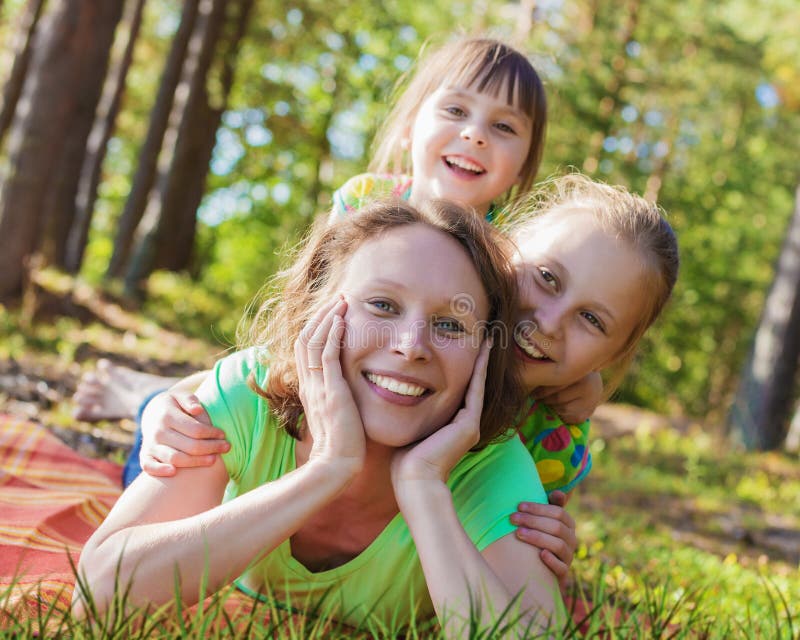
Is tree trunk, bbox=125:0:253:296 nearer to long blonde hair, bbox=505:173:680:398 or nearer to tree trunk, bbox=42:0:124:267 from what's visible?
tree trunk, bbox=42:0:124:267

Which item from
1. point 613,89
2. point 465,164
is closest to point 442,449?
point 465,164

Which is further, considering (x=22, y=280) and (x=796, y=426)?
(x=796, y=426)

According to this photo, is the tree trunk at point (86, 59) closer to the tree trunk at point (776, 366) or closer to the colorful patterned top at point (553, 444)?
the colorful patterned top at point (553, 444)

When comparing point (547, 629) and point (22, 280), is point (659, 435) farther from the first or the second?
point (547, 629)

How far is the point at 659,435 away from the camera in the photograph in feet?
29.7

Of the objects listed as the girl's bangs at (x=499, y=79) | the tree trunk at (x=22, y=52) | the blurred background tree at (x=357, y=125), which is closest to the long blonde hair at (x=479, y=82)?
the girl's bangs at (x=499, y=79)

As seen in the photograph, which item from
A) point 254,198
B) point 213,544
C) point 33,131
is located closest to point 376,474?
point 213,544

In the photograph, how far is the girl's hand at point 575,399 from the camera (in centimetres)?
301

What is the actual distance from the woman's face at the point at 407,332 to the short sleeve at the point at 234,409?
12.9 inches

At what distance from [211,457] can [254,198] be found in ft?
76.5

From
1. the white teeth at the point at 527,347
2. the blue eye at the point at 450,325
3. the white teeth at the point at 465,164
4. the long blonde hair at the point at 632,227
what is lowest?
the white teeth at the point at 527,347

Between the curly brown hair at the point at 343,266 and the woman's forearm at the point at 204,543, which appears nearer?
the woman's forearm at the point at 204,543

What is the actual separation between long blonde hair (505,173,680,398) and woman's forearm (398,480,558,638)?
41.6 inches

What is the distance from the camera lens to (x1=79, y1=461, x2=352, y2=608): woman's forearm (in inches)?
76.0
